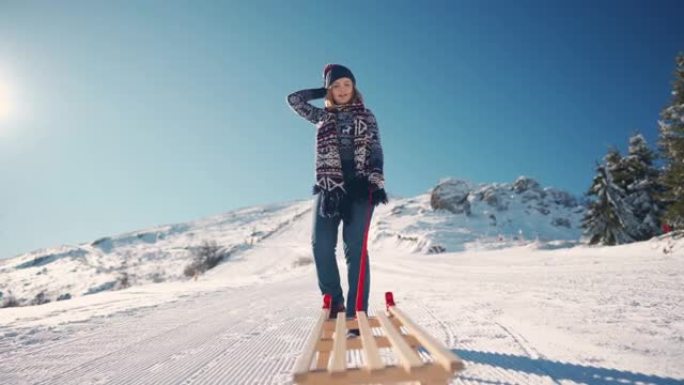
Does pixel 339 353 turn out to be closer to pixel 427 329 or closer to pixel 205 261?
pixel 427 329

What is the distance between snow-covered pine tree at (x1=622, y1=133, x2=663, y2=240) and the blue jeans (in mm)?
22688

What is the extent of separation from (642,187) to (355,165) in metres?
23.5

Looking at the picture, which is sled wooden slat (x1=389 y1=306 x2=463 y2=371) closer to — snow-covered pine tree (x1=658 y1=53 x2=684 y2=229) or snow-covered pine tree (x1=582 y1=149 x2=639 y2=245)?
snow-covered pine tree (x1=658 y1=53 x2=684 y2=229)

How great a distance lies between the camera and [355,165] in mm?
2973

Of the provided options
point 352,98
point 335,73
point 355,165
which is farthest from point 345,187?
point 335,73

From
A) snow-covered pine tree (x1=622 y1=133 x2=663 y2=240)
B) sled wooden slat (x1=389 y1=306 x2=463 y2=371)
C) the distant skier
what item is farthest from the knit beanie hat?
snow-covered pine tree (x1=622 y1=133 x2=663 y2=240)

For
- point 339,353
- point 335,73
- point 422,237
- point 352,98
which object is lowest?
point 422,237

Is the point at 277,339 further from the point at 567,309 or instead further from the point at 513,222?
the point at 513,222

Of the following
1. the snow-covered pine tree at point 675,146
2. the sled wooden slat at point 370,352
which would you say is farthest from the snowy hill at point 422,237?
the sled wooden slat at point 370,352

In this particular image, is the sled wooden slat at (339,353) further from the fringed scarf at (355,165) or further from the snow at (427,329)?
the fringed scarf at (355,165)

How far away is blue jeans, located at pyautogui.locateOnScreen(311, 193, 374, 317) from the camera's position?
279cm

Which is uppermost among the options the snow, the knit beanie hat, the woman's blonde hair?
the knit beanie hat

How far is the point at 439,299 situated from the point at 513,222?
131 feet

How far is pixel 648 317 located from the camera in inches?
107
